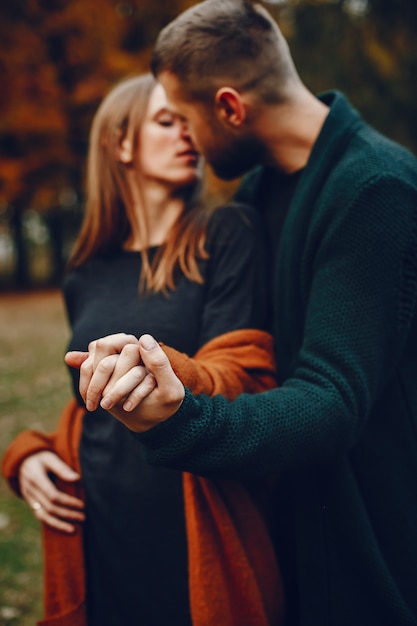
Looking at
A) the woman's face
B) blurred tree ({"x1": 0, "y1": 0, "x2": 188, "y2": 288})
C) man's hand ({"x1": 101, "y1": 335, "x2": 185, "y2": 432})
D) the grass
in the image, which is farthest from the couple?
blurred tree ({"x1": 0, "y1": 0, "x2": 188, "y2": 288})

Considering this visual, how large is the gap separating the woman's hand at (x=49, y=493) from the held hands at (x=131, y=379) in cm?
83

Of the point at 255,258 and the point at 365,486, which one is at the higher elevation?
the point at 255,258

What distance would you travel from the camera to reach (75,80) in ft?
43.5

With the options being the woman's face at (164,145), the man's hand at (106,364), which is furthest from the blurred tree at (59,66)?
the man's hand at (106,364)

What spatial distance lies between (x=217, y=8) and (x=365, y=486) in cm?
144

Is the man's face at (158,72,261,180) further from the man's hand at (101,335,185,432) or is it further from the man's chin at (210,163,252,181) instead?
the man's hand at (101,335,185,432)

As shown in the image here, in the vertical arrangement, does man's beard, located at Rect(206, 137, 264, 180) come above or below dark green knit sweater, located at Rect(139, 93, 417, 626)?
above

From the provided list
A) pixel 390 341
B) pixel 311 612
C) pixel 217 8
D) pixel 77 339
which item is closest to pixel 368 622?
pixel 311 612

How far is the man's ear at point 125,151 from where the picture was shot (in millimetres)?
2107

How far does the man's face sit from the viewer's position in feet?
5.67

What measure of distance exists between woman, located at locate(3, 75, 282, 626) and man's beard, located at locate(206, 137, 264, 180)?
148 mm

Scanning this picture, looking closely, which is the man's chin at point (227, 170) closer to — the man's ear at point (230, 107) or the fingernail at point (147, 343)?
the man's ear at point (230, 107)

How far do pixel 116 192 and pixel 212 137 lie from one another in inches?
23.2

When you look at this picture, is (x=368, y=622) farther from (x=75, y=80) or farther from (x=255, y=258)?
(x=75, y=80)
